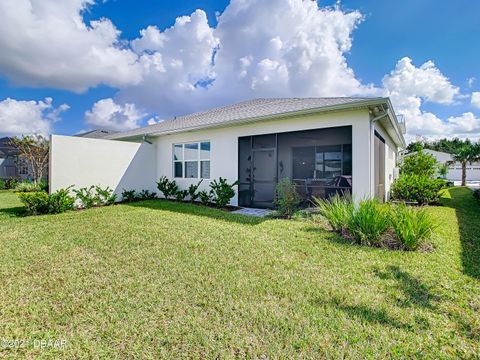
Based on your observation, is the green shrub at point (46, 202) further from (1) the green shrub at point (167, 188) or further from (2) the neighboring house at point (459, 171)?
(2) the neighboring house at point (459, 171)

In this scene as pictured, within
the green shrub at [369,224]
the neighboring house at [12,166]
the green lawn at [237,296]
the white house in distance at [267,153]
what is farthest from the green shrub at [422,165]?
the neighboring house at [12,166]

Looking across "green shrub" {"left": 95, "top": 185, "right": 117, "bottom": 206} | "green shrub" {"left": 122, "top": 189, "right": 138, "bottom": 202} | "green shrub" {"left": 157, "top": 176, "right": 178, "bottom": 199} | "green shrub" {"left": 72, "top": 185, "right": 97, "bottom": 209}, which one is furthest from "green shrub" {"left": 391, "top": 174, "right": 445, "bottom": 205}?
"green shrub" {"left": 72, "top": 185, "right": 97, "bottom": 209}

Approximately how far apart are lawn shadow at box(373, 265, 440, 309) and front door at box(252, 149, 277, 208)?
531 cm

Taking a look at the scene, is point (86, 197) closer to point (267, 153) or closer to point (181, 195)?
point (181, 195)

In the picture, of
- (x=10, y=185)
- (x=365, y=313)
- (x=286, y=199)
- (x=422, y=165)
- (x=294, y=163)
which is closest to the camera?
(x=365, y=313)

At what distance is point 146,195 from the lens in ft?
37.0

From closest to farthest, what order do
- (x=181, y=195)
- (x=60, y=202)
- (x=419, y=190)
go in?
1. (x=60, y=202)
2. (x=419, y=190)
3. (x=181, y=195)

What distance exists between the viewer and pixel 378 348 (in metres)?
1.97

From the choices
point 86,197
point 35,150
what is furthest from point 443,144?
point 35,150

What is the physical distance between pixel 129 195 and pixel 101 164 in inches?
69.5

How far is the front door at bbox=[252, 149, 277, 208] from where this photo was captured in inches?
340

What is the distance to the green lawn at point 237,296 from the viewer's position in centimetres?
203

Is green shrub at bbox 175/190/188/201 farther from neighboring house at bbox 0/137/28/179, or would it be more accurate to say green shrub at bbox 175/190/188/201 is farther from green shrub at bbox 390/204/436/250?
neighboring house at bbox 0/137/28/179

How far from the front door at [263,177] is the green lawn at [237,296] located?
365 centimetres
